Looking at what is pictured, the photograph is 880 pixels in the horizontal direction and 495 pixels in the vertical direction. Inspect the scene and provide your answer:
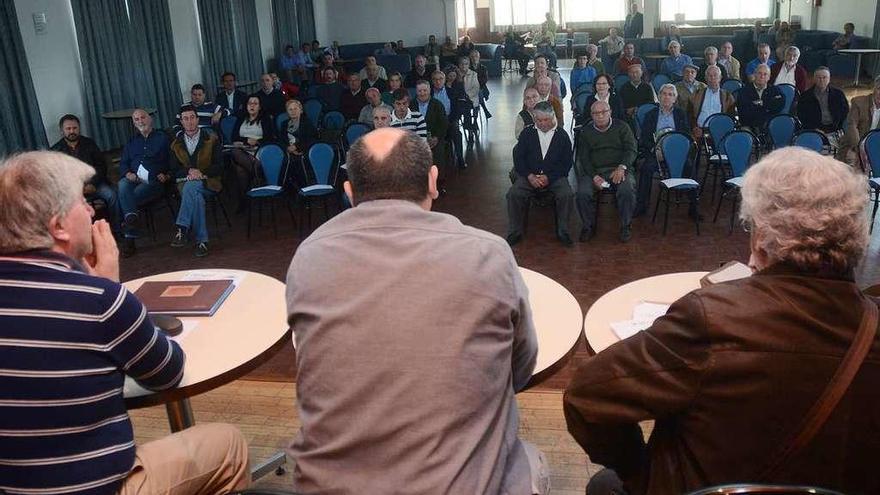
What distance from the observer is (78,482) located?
1.62 metres

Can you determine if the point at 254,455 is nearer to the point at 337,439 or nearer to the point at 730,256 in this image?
the point at 337,439

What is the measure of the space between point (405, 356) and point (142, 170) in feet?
18.1

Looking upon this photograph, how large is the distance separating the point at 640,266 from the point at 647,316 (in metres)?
2.91

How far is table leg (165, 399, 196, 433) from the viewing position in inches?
98.4

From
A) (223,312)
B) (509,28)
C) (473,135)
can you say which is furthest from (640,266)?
(509,28)

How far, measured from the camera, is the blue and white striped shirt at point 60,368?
154 centimetres

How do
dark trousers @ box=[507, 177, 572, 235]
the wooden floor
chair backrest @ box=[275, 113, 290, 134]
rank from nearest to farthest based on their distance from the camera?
the wooden floor, dark trousers @ box=[507, 177, 572, 235], chair backrest @ box=[275, 113, 290, 134]

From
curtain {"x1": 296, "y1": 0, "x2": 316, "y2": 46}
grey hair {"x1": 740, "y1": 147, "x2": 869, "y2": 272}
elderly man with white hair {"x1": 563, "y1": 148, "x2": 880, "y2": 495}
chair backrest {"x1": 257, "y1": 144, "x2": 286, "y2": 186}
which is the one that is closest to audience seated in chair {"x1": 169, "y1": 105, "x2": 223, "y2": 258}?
chair backrest {"x1": 257, "y1": 144, "x2": 286, "y2": 186}

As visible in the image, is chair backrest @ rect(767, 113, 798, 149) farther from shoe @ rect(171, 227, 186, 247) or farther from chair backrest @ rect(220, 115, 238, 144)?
chair backrest @ rect(220, 115, 238, 144)

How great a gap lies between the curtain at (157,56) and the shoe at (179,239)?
5103 millimetres

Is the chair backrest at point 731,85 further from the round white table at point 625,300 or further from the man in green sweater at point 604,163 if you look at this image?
the round white table at point 625,300

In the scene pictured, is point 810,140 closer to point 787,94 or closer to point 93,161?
point 787,94

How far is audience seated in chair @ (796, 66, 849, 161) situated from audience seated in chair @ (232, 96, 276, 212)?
554cm

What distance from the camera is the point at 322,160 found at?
6020mm
